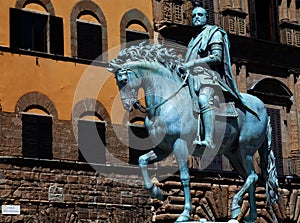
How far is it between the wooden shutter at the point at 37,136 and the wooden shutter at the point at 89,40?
2385 mm

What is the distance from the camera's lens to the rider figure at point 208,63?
1376cm

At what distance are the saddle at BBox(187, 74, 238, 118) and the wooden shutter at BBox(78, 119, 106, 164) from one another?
13182mm

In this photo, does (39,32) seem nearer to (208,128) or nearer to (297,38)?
(297,38)

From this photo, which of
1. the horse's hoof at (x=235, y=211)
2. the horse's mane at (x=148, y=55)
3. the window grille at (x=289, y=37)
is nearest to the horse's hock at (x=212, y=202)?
the window grille at (x=289, y=37)

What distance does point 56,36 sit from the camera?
27359 millimetres

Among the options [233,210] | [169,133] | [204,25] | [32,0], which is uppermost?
[32,0]

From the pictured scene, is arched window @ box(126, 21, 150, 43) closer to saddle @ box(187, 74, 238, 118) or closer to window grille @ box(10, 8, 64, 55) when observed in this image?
window grille @ box(10, 8, 64, 55)

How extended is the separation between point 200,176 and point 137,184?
233 cm

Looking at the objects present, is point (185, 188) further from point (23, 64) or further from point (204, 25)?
point (23, 64)

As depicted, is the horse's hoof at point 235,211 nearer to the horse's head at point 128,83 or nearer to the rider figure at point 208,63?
the rider figure at point 208,63

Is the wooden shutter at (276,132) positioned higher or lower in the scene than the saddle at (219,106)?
higher

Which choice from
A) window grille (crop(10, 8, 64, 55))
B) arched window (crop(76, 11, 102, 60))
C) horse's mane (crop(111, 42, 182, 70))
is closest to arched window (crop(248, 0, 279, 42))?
arched window (crop(76, 11, 102, 60))

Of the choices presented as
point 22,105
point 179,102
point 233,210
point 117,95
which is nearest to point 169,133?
point 179,102

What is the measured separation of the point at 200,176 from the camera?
29.7 m
